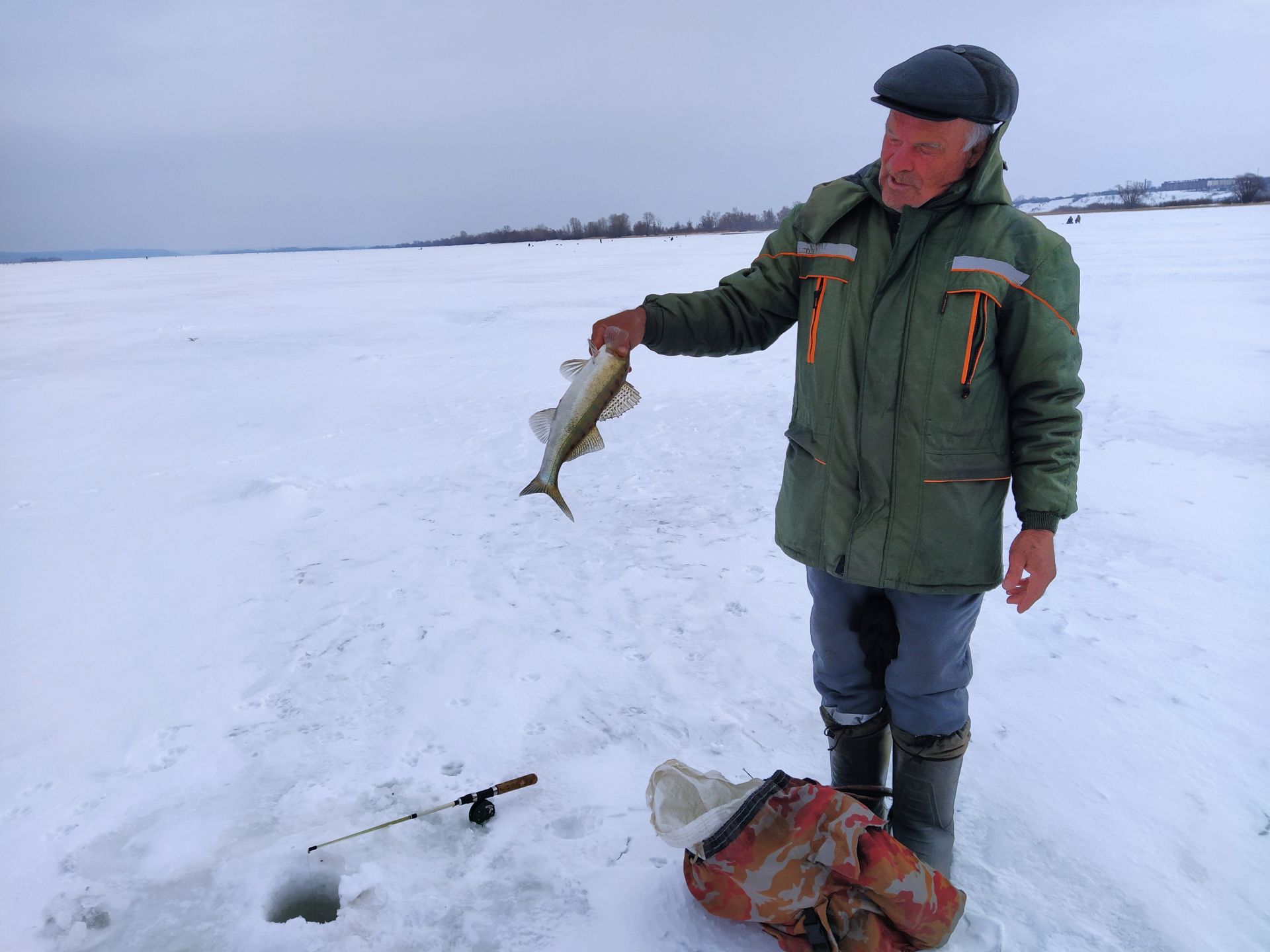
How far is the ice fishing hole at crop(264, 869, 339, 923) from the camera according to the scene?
7.65 ft

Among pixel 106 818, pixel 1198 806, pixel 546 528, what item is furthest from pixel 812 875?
pixel 546 528

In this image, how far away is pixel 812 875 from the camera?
2.00 metres

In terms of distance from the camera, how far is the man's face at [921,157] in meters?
1.82

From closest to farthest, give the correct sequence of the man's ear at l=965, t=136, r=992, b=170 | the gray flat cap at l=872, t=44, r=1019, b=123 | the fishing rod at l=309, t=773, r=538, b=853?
the gray flat cap at l=872, t=44, r=1019, b=123 → the man's ear at l=965, t=136, r=992, b=170 → the fishing rod at l=309, t=773, r=538, b=853

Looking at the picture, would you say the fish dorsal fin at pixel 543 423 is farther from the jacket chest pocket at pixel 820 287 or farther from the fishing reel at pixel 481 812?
the fishing reel at pixel 481 812

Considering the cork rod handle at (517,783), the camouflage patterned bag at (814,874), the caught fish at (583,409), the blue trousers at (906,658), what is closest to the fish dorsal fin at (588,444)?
the caught fish at (583,409)

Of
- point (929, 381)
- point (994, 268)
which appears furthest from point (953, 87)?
point (929, 381)

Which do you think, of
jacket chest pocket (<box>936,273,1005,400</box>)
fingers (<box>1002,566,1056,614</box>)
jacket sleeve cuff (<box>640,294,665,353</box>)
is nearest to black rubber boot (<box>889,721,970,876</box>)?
fingers (<box>1002,566,1056,614</box>)

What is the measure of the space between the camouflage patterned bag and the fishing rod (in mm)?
702

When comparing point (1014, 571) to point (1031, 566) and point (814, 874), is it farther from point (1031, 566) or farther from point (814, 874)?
point (814, 874)

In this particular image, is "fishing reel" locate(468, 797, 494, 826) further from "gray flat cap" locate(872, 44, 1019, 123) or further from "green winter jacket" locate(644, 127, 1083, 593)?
"gray flat cap" locate(872, 44, 1019, 123)

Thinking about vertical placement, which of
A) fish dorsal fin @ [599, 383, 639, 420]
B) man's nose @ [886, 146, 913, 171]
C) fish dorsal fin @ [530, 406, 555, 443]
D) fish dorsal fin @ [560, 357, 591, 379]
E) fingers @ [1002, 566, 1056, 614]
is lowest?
fingers @ [1002, 566, 1056, 614]

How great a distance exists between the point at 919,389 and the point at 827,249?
48 cm

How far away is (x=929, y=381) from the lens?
1938 millimetres
